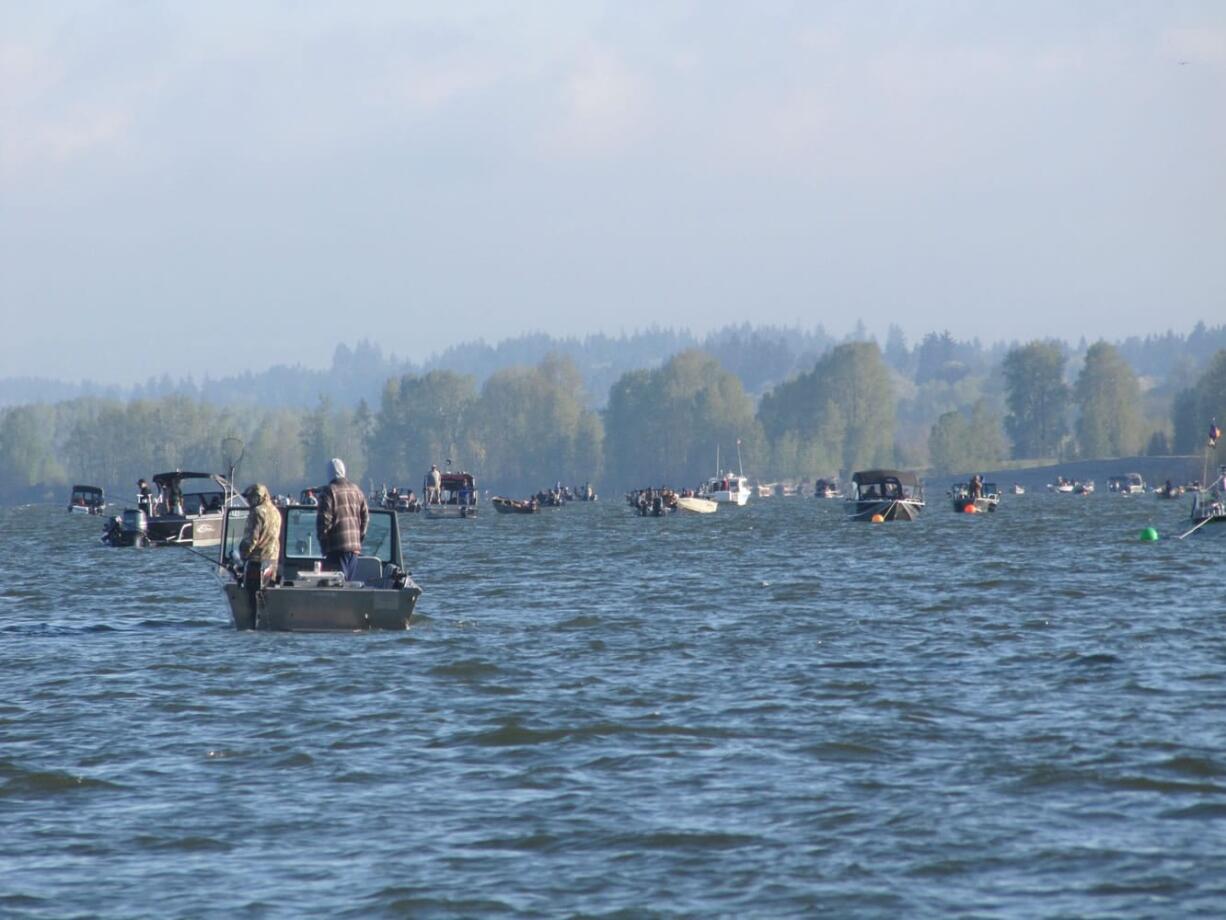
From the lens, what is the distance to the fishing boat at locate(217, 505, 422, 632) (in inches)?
1158

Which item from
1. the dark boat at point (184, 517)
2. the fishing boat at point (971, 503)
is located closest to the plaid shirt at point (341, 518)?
the dark boat at point (184, 517)

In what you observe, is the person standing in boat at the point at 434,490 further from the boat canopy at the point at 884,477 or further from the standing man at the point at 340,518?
the standing man at the point at 340,518

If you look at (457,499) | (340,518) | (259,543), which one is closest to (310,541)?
(259,543)

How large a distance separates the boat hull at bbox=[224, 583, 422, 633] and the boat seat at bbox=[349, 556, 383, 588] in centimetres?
42

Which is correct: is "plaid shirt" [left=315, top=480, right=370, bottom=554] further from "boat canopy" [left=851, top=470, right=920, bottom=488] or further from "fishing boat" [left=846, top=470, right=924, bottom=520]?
"boat canopy" [left=851, top=470, right=920, bottom=488]

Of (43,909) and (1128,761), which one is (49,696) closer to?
(43,909)

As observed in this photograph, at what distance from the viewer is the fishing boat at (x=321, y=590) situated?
29.4m

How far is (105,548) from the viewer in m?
78.1

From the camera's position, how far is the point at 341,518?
95.0 feet

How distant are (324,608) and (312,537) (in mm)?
1990

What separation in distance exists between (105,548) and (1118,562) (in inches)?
1682

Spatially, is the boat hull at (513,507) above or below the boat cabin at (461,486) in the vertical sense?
below

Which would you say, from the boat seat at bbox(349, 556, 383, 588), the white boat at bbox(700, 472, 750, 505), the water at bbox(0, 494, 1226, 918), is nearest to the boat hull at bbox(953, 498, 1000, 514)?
the white boat at bbox(700, 472, 750, 505)

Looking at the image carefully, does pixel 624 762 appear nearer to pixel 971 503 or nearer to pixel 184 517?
pixel 184 517
